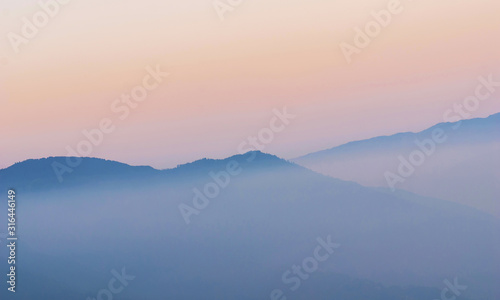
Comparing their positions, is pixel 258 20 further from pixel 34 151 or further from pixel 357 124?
pixel 34 151

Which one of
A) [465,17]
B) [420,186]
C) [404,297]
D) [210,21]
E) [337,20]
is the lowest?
[404,297]

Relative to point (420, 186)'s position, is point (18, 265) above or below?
above

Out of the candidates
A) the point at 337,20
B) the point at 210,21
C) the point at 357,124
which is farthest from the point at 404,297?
the point at 210,21
